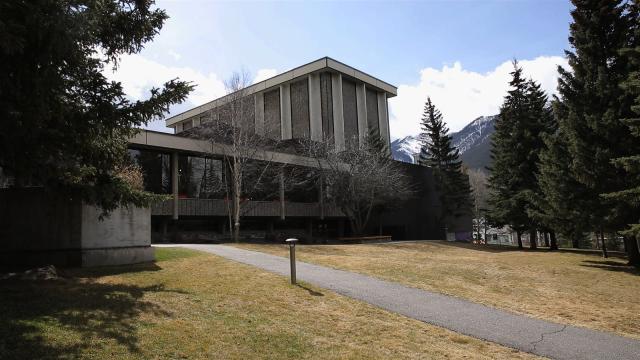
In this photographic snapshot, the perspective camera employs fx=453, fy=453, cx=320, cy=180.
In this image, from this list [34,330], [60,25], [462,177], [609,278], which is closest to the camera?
[34,330]

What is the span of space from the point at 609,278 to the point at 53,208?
749 inches

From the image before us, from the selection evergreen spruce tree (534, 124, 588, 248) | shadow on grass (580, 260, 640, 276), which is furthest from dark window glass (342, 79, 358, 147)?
shadow on grass (580, 260, 640, 276)

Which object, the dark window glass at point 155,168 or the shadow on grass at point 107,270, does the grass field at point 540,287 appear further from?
the dark window glass at point 155,168

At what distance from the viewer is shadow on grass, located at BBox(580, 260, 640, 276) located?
19.6 meters

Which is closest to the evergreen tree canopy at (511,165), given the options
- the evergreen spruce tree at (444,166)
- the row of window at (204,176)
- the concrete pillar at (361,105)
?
the evergreen spruce tree at (444,166)

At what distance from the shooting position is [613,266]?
21.4 m

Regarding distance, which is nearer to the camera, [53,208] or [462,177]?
[53,208]

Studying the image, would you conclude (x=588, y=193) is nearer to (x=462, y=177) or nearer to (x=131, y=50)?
(x=131, y=50)

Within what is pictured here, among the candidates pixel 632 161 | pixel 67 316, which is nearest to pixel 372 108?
pixel 632 161

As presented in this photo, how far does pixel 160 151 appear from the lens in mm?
28641

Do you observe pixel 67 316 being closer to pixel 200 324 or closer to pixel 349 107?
pixel 200 324

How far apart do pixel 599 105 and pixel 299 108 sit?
31132 mm

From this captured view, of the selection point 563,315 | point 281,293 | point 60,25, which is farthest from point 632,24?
point 60,25

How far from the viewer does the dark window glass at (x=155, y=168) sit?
90.5ft
